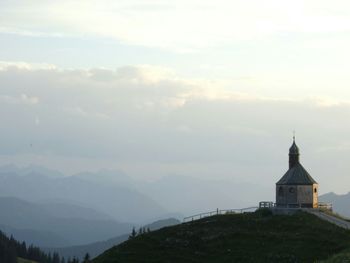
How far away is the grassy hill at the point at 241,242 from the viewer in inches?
2586

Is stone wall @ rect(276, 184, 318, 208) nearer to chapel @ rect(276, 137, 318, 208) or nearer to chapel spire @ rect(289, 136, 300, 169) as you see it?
chapel @ rect(276, 137, 318, 208)

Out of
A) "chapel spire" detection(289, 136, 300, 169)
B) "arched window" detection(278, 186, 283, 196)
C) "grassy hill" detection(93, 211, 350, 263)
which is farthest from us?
"chapel spire" detection(289, 136, 300, 169)

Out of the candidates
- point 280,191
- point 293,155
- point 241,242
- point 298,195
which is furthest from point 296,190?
point 241,242

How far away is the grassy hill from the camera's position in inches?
2586

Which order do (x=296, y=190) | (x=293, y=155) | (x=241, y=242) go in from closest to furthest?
1. (x=241, y=242)
2. (x=296, y=190)
3. (x=293, y=155)

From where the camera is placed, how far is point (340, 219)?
84.6m

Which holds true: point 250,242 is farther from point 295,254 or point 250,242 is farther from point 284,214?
point 284,214

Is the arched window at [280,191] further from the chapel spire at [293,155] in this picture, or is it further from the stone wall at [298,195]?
the chapel spire at [293,155]

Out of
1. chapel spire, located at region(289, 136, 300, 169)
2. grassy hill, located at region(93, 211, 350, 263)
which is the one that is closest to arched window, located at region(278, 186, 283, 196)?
chapel spire, located at region(289, 136, 300, 169)

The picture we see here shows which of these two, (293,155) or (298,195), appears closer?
(298,195)

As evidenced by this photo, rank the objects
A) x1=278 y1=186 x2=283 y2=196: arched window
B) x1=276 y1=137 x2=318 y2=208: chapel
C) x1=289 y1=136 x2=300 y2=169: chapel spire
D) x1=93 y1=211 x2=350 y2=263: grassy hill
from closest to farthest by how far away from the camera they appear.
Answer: x1=93 y1=211 x2=350 y2=263: grassy hill < x1=276 y1=137 x2=318 y2=208: chapel < x1=278 y1=186 x2=283 y2=196: arched window < x1=289 y1=136 x2=300 y2=169: chapel spire

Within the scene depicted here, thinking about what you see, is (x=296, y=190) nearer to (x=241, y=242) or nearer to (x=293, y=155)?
(x=293, y=155)

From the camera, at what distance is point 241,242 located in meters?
70.8

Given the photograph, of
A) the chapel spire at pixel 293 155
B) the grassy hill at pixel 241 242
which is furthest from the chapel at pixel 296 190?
the grassy hill at pixel 241 242
